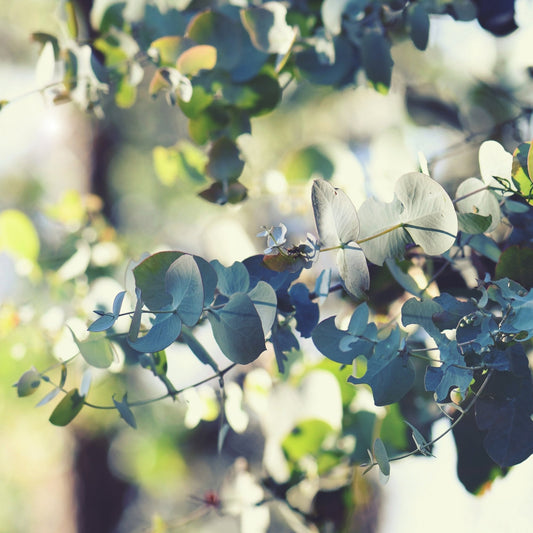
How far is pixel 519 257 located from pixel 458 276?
0.33 feet

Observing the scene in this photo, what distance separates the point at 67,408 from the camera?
0.32 metres

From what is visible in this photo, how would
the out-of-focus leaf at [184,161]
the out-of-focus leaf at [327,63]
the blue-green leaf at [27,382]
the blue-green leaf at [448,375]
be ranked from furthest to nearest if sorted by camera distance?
1. the out-of-focus leaf at [184,161]
2. the out-of-focus leaf at [327,63]
3. the blue-green leaf at [27,382]
4. the blue-green leaf at [448,375]

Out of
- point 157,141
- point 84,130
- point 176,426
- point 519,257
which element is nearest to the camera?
point 519,257

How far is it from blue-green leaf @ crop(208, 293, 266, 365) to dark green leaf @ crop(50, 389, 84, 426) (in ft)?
0.41

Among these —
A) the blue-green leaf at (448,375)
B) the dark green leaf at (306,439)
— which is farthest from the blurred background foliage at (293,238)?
the blue-green leaf at (448,375)

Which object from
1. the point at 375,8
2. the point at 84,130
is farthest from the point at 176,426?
the point at 375,8

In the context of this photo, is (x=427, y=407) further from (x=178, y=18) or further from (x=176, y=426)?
(x=176, y=426)

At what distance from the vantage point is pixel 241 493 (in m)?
0.46

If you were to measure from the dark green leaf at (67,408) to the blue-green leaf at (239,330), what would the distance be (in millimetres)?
126

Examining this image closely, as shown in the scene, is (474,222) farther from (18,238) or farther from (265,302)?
(18,238)

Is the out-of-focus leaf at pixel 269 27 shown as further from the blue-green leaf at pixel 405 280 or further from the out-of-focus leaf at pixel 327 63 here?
the blue-green leaf at pixel 405 280

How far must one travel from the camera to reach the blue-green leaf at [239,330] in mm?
243

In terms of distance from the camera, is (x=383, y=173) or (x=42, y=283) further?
(x=42, y=283)

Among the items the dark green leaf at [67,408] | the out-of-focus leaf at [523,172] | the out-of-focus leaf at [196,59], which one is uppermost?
the out-of-focus leaf at [196,59]
